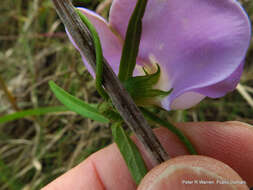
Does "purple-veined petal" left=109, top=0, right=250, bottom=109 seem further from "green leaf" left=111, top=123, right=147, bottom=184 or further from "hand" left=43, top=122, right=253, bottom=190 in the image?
"hand" left=43, top=122, right=253, bottom=190

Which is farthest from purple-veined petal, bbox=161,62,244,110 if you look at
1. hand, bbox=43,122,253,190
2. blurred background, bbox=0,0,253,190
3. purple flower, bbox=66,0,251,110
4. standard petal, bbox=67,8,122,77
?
blurred background, bbox=0,0,253,190

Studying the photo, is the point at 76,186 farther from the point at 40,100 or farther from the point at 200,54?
the point at 40,100

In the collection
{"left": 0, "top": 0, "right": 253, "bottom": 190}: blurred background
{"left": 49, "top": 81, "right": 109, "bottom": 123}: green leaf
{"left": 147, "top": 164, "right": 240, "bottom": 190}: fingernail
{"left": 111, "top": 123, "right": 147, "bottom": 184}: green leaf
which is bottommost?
{"left": 0, "top": 0, "right": 253, "bottom": 190}: blurred background

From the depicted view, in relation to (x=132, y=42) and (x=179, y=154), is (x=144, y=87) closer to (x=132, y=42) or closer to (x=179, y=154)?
(x=132, y=42)

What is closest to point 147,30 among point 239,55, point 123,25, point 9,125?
point 123,25

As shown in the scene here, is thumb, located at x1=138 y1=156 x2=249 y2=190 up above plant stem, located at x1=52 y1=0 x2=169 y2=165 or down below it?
below
